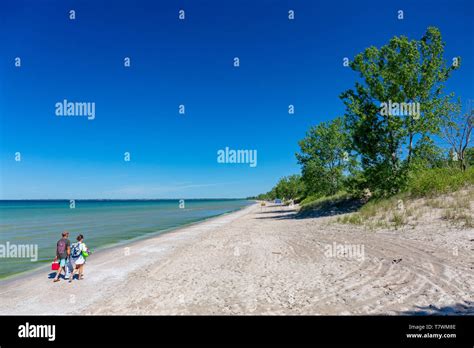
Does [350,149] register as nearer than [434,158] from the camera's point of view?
No

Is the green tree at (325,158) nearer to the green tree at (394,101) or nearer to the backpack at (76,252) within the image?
the green tree at (394,101)

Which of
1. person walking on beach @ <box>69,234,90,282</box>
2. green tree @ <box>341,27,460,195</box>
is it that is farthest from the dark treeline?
person walking on beach @ <box>69,234,90,282</box>

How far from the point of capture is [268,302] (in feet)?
26.2

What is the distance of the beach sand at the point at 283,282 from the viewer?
7594 millimetres

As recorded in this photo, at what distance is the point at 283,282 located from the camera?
32.0 feet

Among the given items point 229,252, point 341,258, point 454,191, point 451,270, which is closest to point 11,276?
point 229,252

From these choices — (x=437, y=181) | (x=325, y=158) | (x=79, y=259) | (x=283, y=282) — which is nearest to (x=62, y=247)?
(x=79, y=259)

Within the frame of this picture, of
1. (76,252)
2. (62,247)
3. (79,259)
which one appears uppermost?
(62,247)

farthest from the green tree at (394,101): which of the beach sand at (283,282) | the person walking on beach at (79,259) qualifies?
the person walking on beach at (79,259)

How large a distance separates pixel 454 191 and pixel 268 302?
20.8 m

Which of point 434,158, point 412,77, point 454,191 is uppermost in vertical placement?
point 412,77

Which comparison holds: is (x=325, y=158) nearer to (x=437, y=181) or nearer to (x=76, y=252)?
(x=437, y=181)
